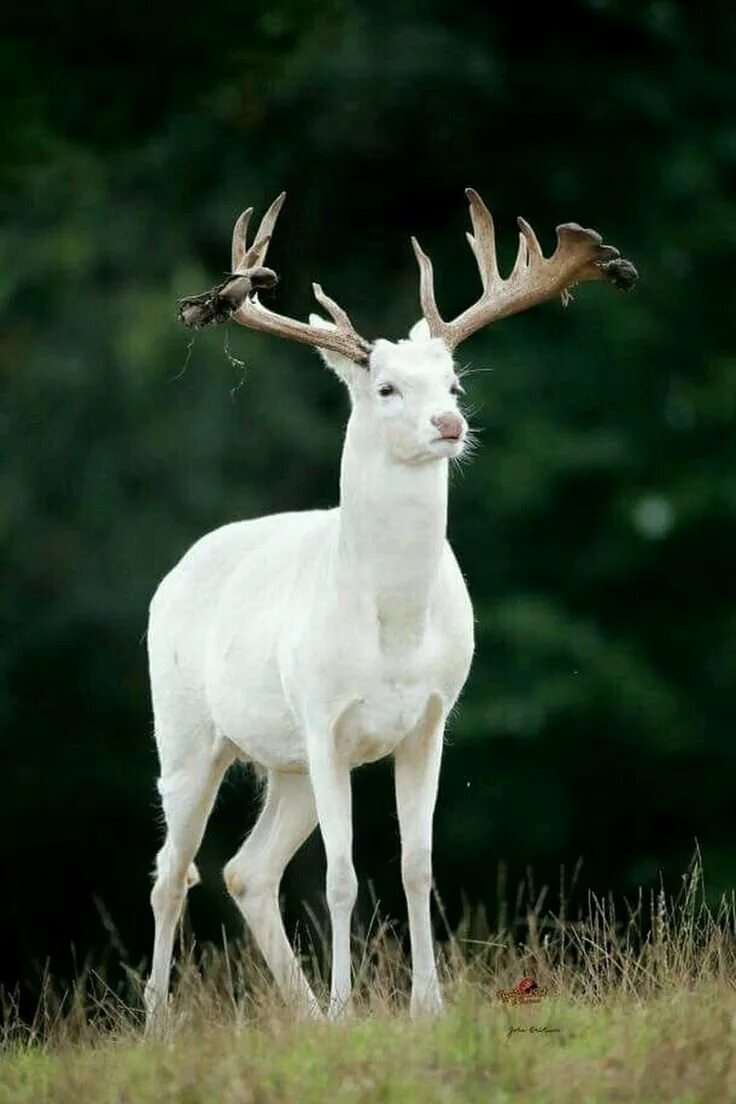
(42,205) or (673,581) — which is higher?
(42,205)

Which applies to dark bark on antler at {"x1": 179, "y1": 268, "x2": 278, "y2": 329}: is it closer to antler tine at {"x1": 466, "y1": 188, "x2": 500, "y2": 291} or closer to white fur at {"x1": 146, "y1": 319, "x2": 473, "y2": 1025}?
white fur at {"x1": 146, "y1": 319, "x2": 473, "y2": 1025}

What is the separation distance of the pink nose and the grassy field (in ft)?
4.78

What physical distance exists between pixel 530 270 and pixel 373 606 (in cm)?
114

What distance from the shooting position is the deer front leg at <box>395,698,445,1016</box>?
7555 millimetres

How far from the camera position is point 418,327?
7.68 meters

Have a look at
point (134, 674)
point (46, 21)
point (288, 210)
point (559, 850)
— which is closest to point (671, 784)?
point (559, 850)

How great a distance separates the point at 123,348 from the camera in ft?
55.1

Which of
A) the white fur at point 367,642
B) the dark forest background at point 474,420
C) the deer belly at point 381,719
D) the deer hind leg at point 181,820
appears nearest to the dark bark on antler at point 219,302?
the white fur at point 367,642

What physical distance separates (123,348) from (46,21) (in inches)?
136

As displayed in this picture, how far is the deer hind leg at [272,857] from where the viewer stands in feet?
28.2

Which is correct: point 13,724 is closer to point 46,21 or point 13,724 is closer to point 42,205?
point 42,205

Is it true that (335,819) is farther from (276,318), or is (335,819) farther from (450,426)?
(276,318)
